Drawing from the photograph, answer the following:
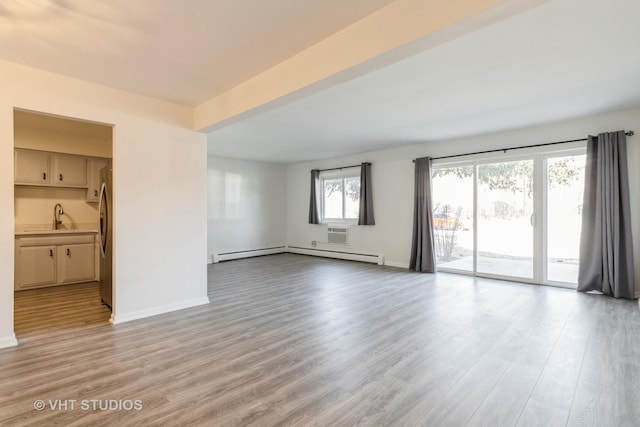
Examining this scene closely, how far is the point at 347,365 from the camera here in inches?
91.3

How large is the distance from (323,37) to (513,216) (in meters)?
4.32

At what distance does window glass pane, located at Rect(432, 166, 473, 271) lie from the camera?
550 centimetres

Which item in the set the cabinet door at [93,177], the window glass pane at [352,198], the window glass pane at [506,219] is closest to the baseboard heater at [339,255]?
the window glass pane at [352,198]

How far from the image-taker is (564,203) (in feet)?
15.0

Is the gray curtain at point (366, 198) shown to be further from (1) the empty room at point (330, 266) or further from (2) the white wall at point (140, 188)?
(2) the white wall at point (140, 188)

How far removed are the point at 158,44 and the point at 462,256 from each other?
17.5 ft

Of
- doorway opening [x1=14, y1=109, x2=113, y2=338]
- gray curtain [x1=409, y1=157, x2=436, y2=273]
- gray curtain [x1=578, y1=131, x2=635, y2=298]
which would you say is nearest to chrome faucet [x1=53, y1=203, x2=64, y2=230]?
doorway opening [x1=14, y1=109, x2=113, y2=338]

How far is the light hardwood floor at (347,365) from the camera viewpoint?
177cm

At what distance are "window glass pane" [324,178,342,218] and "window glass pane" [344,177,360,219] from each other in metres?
0.19

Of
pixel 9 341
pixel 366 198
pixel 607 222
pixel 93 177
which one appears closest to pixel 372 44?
pixel 9 341

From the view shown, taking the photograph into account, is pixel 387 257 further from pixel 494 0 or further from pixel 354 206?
pixel 494 0

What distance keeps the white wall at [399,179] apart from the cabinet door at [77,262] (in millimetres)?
4562

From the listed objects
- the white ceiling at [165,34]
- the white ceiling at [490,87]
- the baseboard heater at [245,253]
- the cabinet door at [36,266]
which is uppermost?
the white ceiling at [490,87]

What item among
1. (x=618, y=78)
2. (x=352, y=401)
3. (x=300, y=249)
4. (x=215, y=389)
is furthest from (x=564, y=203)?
(x=300, y=249)
